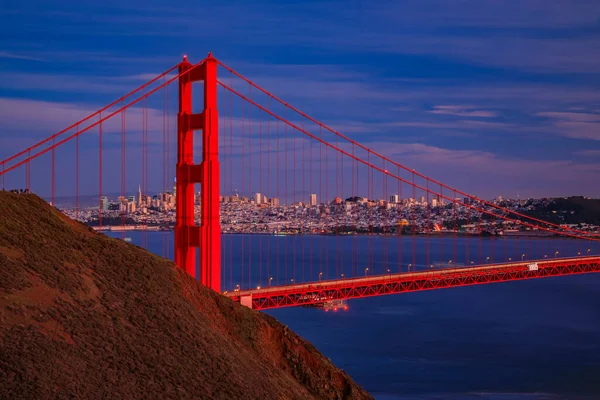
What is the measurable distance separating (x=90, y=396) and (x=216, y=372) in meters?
2.66

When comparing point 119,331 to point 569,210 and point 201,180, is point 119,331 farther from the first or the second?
point 569,210

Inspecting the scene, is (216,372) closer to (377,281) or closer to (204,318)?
(204,318)

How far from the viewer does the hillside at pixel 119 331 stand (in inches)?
364

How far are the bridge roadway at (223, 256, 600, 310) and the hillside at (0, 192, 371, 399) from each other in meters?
8.55

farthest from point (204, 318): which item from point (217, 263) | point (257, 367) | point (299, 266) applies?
point (299, 266)

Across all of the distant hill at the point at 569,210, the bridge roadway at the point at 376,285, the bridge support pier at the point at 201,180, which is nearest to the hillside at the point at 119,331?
the bridge support pier at the point at 201,180

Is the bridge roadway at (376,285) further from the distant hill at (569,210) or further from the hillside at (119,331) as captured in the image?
the distant hill at (569,210)

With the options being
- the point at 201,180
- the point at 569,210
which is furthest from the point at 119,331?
the point at 569,210

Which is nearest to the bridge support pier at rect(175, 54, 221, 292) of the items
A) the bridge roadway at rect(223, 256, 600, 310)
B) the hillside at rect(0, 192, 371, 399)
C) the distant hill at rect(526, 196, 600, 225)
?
the bridge roadway at rect(223, 256, 600, 310)

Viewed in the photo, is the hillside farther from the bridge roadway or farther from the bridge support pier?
the bridge roadway

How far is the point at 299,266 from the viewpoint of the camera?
74.8 m

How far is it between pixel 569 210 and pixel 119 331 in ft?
352

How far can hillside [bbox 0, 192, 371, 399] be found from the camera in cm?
925

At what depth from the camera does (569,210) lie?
110 meters
